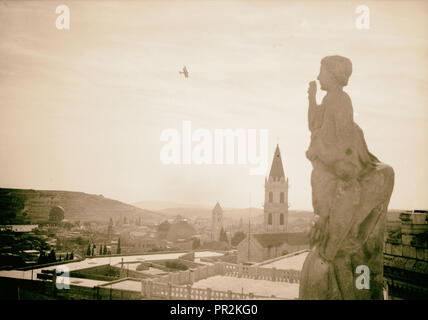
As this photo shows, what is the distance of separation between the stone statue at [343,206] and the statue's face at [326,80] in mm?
81

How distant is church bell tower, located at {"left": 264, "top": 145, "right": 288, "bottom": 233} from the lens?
4056cm

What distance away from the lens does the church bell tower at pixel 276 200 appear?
40.6 m

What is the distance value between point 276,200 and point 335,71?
114 feet

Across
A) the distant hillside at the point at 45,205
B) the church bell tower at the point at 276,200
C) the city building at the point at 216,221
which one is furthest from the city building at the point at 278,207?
the distant hillside at the point at 45,205

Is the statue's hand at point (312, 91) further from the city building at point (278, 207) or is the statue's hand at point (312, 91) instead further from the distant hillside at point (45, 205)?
the city building at point (278, 207)

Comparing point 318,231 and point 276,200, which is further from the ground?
point 318,231

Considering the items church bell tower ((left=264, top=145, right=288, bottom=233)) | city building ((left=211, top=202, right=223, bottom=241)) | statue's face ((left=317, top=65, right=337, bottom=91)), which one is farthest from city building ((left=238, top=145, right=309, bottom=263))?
statue's face ((left=317, top=65, right=337, bottom=91))

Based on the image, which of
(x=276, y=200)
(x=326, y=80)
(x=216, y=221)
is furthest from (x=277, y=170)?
(x=326, y=80)

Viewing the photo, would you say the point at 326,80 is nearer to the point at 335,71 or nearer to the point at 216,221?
the point at 335,71

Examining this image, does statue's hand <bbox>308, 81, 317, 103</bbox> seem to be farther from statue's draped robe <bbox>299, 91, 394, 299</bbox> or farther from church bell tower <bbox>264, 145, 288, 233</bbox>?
church bell tower <bbox>264, 145, 288, 233</bbox>

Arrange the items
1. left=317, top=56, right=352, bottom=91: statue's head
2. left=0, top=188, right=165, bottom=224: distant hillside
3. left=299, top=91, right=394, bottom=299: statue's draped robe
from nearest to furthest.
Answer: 1. left=299, top=91, right=394, bottom=299: statue's draped robe
2. left=317, top=56, right=352, bottom=91: statue's head
3. left=0, top=188, right=165, bottom=224: distant hillside

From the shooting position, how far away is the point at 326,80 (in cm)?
691

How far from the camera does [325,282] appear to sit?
653 cm
